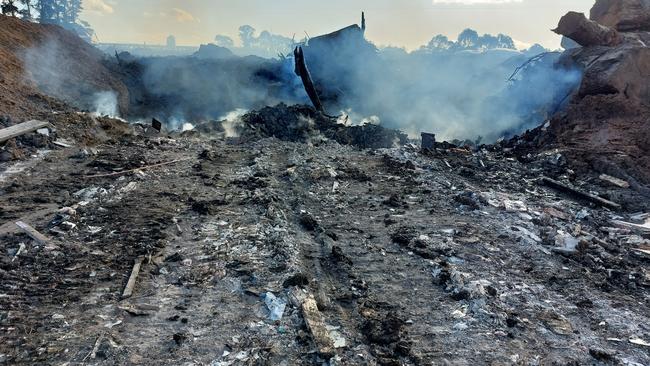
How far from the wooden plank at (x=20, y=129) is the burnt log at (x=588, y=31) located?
13.3 metres

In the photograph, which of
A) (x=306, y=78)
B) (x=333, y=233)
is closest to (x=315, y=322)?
(x=333, y=233)

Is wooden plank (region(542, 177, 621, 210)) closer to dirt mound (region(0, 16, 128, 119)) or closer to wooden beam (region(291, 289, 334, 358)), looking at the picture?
wooden beam (region(291, 289, 334, 358))

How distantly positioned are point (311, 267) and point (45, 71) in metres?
13.3

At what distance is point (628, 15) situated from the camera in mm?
11844

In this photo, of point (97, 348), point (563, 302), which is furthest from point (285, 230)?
point (563, 302)

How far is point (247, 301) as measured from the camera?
3656 mm

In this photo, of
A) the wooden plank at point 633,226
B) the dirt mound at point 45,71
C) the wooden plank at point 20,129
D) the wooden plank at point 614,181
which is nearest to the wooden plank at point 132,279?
the wooden plank at point 20,129

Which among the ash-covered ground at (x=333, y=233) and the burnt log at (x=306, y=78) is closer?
the ash-covered ground at (x=333, y=233)

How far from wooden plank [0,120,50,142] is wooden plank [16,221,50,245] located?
153 inches

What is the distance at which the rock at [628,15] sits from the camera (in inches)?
462

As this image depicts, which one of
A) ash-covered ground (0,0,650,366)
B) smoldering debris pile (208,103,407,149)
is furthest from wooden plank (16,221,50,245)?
smoldering debris pile (208,103,407,149)

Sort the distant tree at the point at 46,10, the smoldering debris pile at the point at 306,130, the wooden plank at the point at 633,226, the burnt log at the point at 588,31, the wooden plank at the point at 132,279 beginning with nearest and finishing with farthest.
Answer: the wooden plank at the point at 132,279
the wooden plank at the point at 633,226
the burnt log at the point at 588,31
the smoldering debris pile at the point at 306,130
the distant tree at the point at 46,10

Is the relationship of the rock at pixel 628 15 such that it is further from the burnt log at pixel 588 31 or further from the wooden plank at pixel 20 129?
the wooden plank at pixel 20 129

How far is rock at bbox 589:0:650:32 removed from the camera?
1174 cm
